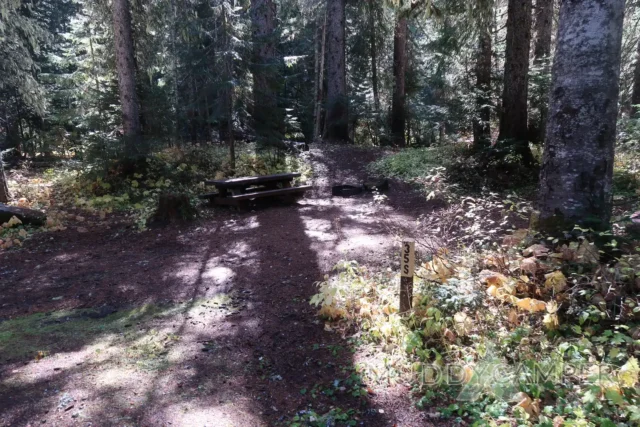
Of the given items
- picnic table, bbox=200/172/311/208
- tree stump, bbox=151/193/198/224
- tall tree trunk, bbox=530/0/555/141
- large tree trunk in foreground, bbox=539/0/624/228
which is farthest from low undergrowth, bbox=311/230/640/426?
tall tree trunk, bbox=530/0/555/141

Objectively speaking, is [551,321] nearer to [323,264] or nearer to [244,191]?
[323,264]

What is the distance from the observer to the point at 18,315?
224 inches

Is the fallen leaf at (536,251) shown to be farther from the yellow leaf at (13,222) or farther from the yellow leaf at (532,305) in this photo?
the yellow leaf at (13,222)

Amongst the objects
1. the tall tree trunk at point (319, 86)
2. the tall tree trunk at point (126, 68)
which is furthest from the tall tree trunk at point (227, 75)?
the tall tree trunk at point (319, 86)

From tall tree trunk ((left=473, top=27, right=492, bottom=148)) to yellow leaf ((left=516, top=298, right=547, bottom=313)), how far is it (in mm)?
9963

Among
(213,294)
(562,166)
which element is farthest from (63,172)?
(562,166)

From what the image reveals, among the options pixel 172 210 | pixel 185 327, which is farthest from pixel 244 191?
pixel 185 327

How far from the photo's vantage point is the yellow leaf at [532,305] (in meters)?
3.78

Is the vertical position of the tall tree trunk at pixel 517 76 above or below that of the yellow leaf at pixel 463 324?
above

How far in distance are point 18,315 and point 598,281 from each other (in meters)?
6.72

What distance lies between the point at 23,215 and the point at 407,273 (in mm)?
9146

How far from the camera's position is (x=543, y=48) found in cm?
1368

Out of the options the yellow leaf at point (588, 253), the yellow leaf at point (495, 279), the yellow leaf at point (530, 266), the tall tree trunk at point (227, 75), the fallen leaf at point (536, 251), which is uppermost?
the tall tree trunk at point (227, 75)

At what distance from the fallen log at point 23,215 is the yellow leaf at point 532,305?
9.90m
